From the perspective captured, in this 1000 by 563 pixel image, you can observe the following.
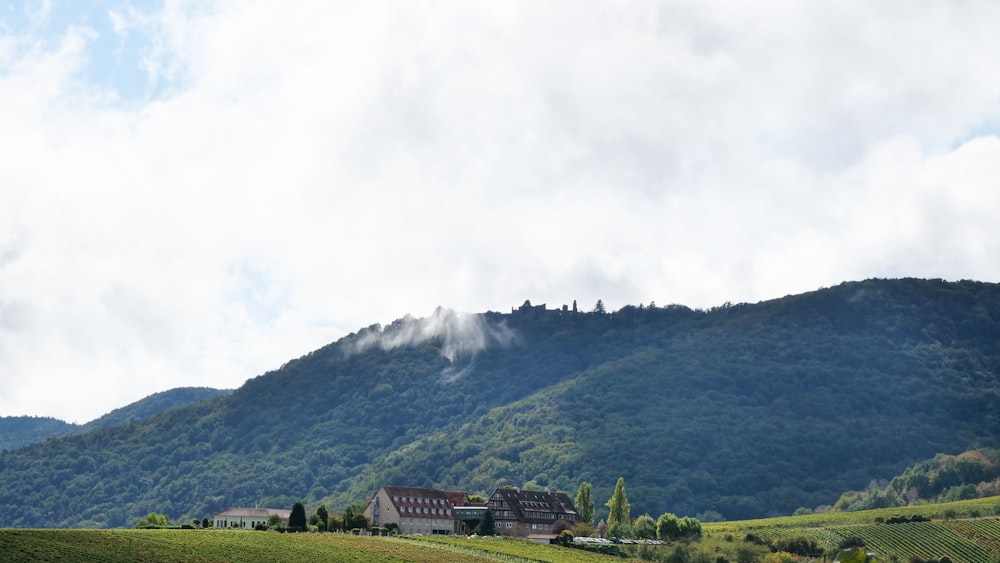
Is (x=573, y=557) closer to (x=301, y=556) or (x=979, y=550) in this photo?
(x=301, y=556)

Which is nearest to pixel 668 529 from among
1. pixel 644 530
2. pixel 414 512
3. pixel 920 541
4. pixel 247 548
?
pixel 644 530

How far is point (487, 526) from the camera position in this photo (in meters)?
137

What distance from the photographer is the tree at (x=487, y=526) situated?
448 ft

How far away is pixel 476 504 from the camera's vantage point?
498ft

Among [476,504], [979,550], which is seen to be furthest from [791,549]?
[476,504]

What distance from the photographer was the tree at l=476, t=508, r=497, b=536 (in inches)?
5379

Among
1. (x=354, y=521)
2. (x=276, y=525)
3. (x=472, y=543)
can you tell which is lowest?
(x=472, y=543)

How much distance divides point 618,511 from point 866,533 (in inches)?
1307

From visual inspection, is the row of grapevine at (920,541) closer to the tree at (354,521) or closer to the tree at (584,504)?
the tree at (584,504)

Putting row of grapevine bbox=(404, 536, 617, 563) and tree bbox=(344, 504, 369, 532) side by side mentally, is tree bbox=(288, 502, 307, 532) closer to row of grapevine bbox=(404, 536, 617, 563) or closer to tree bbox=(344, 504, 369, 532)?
tree bbox=(344, 504, 369, 532)

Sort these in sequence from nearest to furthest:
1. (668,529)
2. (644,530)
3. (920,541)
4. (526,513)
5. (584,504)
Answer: (920,541), (668,529), (644,530), (526,513), (584,504)

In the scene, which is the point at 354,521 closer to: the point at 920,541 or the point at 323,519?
the point at 323,519

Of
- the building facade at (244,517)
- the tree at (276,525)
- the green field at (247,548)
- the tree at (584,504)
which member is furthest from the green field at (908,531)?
the building facade at (244,517)

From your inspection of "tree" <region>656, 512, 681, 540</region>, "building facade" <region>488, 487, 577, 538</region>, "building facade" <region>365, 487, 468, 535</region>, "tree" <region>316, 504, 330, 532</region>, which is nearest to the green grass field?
"tree" <region>656, 512, 681, 540</region>
